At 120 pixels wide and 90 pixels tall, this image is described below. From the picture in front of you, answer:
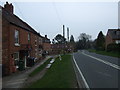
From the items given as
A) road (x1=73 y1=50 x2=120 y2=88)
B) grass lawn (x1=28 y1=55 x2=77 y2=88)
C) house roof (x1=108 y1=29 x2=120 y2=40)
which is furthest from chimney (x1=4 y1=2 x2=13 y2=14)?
house roof (x1=108 y1=29 x2=120 y2=40)

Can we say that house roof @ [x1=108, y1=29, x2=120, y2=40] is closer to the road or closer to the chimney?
the road

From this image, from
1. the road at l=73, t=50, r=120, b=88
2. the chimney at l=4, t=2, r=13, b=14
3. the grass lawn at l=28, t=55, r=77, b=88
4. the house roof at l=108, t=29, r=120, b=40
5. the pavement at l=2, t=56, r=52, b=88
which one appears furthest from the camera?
the house roof at l=108, t=29, r=120, b=40

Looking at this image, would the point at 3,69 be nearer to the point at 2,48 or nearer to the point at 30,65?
the point at 2,48

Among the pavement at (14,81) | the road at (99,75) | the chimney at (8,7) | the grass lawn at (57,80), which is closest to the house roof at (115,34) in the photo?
the road at (99,75)

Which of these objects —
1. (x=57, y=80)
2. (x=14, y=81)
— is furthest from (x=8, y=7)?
(x=57, y=80)

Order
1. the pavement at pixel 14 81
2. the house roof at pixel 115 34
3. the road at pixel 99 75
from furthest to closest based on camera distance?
the house roof at pixel 115 34 < the pavement at pixel 14 81 < the road at pixel 99 75

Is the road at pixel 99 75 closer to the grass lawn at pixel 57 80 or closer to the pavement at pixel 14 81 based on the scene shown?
the grass lawn at pixel 57 80

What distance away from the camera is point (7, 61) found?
1576 centimetres

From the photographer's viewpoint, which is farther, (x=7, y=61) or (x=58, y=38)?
(x=58, y=38)

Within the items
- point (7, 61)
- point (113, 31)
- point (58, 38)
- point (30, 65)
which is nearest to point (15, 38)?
point (7, 61)

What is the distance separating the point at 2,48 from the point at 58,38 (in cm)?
10682

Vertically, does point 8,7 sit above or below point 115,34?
above

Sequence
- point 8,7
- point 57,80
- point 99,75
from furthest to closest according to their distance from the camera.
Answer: point 8,7, point 99,75, point 57,80

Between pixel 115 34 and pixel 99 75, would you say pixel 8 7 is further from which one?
pixel 115 34
